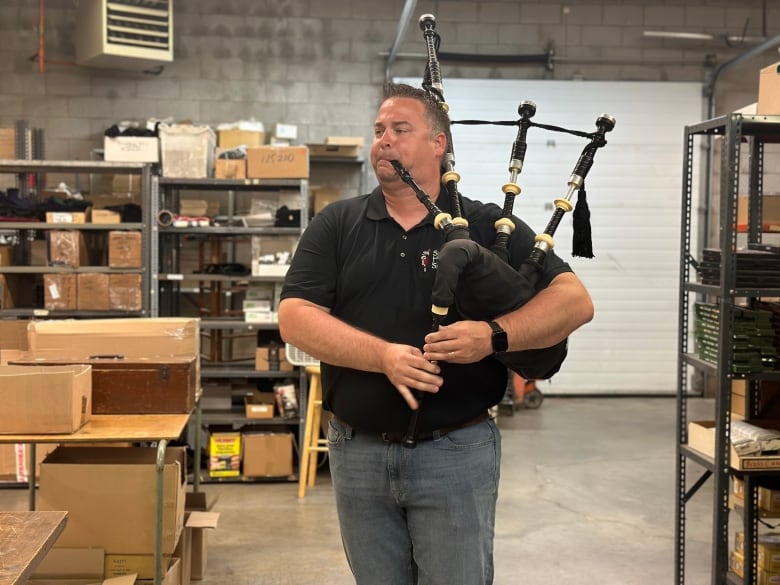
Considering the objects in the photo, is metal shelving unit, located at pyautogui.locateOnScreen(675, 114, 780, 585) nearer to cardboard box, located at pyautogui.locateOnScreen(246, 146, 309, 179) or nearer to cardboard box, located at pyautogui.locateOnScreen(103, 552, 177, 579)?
cardboard box, located at pyautogui.locateOnScreen(103, 552, 177, 579)

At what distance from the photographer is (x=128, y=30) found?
22.6 ft

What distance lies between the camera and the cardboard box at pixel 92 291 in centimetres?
532

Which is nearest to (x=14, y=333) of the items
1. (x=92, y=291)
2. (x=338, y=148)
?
(x=92, y=291)

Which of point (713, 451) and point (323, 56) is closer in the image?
→ point (713, 451)

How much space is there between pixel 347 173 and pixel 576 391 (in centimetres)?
301

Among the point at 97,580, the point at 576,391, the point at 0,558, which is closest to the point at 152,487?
the point at 97,580

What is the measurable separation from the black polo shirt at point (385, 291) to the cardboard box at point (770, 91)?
5.54 ft

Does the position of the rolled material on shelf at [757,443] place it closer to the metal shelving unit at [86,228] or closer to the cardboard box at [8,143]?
the metal shelving unit at [86,228]

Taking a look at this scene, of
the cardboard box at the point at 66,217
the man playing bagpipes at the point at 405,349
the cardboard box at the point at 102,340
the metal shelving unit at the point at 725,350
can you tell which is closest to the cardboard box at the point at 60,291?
the cardboard box at the point at 66,217

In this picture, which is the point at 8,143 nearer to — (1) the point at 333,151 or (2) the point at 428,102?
(1) the point at 333,151

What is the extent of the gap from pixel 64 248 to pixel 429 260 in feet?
13.3

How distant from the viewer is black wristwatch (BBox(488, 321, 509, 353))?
1733 mm

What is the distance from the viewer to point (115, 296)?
5.35 m

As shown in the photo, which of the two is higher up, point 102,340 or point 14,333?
point 102,340
